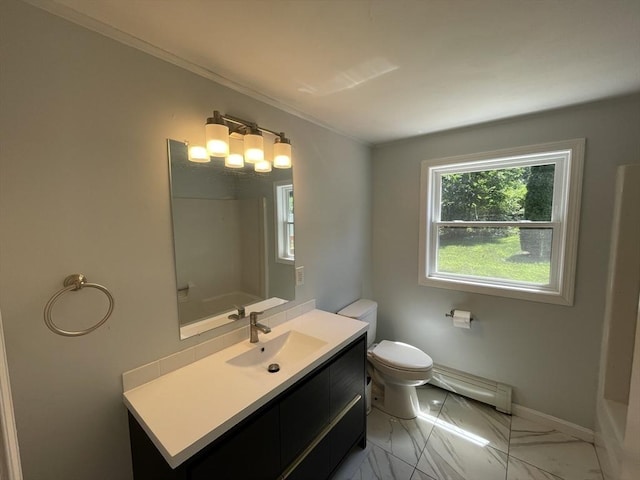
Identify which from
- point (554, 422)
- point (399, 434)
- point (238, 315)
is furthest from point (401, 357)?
point (238, 315)

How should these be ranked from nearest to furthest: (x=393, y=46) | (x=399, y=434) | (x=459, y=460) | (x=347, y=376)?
(x=393, y=46) → (x=347, y=376) → (x=459, y=460) → (x=399, y=434)

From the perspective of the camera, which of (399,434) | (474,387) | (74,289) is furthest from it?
(474,387)

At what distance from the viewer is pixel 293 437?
3.72 feet

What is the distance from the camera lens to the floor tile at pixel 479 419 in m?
1.78

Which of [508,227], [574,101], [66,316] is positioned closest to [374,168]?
[508,227]

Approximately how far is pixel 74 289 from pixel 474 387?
102 inches

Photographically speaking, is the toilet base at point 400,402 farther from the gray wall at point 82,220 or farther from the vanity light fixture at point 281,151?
the vanity light fixture at point 281,151

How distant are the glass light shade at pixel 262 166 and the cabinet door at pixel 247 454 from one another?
1173 millimetres

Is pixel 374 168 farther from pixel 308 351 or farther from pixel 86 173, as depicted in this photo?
pixel 86 173

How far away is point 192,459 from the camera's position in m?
0.80

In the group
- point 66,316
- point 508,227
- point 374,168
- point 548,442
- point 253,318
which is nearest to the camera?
point 66,316

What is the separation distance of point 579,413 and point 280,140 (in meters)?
2.65

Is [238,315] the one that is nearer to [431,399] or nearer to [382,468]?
[382,468]

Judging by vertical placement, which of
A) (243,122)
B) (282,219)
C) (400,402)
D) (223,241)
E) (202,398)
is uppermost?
(243,122)
